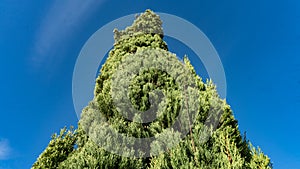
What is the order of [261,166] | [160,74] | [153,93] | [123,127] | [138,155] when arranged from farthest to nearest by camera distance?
[160,74] < [153,93] < [123,127] < [138,155] < [261,166]

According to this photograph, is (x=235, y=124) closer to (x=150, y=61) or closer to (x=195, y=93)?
A: (x=195, y=93)

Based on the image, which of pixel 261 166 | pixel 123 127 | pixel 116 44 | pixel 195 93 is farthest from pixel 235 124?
pixel 116 44

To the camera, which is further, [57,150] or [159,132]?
[57,150]

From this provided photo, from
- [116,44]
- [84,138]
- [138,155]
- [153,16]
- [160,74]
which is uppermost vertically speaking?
[153,16]

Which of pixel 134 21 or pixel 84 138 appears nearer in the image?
pixel 84 138

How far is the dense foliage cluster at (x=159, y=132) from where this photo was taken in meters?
6.00

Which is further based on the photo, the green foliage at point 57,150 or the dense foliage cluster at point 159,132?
the green foliage at point 57,150

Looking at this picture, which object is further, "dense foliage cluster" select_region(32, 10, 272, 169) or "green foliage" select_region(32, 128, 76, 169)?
"green foliage" select_region(32, 128, 76, 169)

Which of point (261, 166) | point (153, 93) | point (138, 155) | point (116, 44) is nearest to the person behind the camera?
point (261, 166)

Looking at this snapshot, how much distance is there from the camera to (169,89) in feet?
28.6

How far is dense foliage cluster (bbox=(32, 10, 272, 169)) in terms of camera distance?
6.00m

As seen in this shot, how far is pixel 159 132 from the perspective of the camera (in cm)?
772

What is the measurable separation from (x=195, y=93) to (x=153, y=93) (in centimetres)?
170

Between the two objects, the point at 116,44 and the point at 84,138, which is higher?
the point at 116,44
